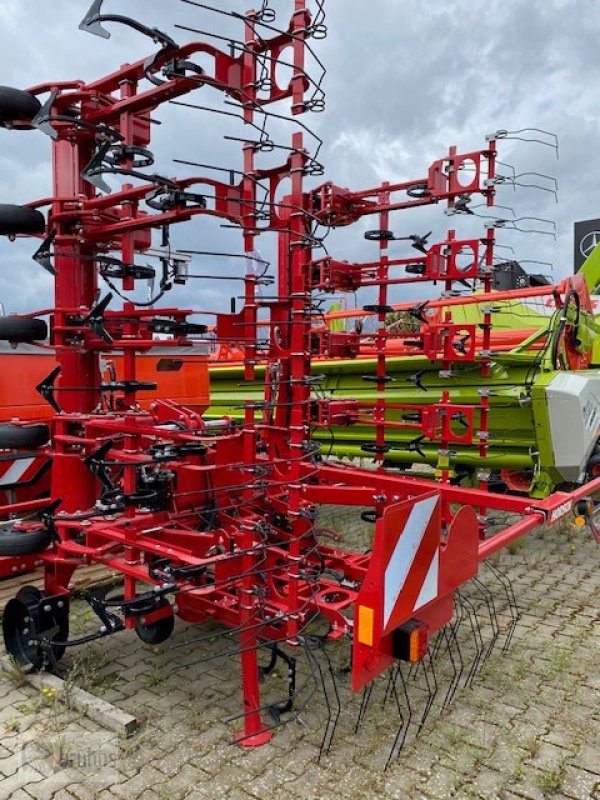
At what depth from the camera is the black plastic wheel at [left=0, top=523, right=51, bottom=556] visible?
330cm

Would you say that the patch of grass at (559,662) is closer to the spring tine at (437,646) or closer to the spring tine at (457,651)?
the spring tine at (457,651)

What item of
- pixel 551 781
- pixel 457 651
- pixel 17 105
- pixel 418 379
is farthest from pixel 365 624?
pixel 418 379

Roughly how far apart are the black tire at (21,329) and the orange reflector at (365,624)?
2.12 m

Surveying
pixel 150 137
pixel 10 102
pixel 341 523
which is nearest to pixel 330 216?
pixel 150 137

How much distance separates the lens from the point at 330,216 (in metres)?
5.14

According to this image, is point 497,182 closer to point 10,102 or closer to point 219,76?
point 219,76

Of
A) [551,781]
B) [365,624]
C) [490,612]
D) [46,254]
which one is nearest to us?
[365,624]

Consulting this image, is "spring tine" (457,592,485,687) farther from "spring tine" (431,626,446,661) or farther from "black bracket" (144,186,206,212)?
"black bracket" (144,186,206,212)

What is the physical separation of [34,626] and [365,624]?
1908 mm

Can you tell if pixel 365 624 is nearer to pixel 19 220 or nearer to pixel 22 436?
pixel 22 436

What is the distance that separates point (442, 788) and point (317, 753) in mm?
531

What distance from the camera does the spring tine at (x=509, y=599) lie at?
3.91 meters

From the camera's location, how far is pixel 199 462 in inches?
145

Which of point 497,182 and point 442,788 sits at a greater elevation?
point 497,182
